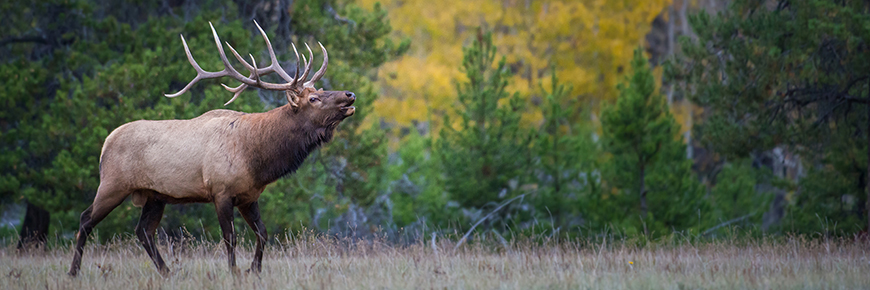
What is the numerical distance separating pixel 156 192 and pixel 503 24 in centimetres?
1478

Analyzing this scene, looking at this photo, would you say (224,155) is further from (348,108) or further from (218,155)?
(348,108)

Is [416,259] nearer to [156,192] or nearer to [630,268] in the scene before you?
[630,268]

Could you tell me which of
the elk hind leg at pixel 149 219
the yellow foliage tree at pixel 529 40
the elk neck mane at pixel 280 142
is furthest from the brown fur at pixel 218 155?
the yellow foliage tree at pixel 529 40

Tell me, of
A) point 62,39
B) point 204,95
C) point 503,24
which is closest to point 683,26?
point 503,24

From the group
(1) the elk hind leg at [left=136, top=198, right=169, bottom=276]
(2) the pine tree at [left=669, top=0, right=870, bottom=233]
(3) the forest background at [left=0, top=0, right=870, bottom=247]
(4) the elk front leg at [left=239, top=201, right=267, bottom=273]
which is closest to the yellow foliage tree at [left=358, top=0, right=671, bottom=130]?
(3) the forest background at [left=0, top=0, right=870, bottom=247]

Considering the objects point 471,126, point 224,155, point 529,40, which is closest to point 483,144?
point 471,126

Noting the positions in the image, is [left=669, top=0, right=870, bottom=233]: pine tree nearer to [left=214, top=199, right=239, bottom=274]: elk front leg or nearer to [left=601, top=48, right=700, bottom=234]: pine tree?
[left=601, top=48, right=700, bottom=234]: pine tree

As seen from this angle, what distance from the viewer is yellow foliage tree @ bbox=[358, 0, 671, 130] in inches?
773

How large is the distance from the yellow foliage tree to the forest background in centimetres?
508

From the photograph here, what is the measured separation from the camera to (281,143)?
6.64m

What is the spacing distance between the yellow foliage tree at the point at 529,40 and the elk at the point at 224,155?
40.5 ft

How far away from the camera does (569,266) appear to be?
6.71 m

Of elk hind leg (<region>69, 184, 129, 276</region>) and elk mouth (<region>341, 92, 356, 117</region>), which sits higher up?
elk mouth (<region>341, 92, 356, 117</region>)

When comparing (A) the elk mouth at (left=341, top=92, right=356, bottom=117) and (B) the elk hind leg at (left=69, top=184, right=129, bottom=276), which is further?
(B) the elk hind leg at (left=69, top=184, right=129, bottom=276)
